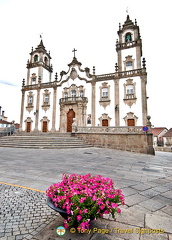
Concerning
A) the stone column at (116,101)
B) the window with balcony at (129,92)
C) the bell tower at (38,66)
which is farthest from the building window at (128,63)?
the bell tower at (38,66)

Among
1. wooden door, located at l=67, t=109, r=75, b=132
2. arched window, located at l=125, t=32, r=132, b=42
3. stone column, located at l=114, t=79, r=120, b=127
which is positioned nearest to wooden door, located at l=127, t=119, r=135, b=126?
stone column, located at l=114, t=79, r=120, b=127

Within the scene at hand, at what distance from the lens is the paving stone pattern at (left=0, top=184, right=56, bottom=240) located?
180cm

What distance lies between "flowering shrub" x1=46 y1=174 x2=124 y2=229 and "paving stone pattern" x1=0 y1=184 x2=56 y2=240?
55cm

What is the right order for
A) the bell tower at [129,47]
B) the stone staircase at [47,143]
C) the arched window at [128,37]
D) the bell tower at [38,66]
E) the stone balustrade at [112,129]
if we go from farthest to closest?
the bell tower at [38,66] → the arched window at [128,37] → the bell tower at [129,47] → the stone balustrade at [112,129] → the stone staircase at [47,143]

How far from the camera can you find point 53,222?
1994mm

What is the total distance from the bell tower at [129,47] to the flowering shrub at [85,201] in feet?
67.8

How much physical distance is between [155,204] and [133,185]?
3.40 ft

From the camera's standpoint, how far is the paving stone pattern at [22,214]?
1.80 meters

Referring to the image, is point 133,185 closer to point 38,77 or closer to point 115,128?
point 115,128

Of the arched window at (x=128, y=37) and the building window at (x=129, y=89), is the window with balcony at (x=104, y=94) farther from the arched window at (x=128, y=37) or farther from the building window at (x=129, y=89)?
the arched window at (x=128, y=37)

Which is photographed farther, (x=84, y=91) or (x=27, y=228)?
(x=84, y=91)

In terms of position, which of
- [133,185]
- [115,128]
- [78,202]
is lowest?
[133,185]

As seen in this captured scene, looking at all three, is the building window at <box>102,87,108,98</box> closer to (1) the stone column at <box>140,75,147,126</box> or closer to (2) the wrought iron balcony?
(2) the wrought iron balcony

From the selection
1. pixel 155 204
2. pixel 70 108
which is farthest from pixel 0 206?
pixel 70 108
